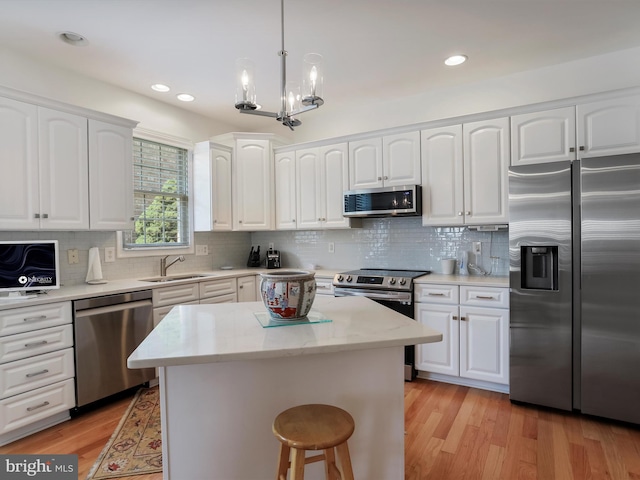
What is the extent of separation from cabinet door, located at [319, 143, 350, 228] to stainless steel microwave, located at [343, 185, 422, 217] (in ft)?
0.43

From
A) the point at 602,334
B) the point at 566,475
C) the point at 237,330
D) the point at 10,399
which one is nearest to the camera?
the point at 237,330

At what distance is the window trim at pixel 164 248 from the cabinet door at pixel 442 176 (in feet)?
8.09

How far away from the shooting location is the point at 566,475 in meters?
1.94

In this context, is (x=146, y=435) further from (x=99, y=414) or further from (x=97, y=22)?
(x=97, y=22)

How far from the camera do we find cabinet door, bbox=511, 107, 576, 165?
2787mm

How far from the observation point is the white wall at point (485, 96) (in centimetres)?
295


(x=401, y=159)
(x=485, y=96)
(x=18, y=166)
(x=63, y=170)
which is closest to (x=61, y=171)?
(x=63, y=170)

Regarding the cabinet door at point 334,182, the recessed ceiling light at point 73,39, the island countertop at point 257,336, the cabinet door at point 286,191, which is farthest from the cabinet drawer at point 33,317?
the cabinet door at point 334,182

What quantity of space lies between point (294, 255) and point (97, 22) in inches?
115

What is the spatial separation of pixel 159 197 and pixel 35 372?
1.95 meters

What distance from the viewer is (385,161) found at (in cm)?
358

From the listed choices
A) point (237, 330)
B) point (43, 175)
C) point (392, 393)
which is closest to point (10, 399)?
point (43, 175)

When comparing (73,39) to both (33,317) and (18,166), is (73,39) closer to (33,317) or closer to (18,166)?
(18,166)

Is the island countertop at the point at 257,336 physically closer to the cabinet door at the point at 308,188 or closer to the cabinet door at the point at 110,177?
the cabinet door at the point at 110,177
